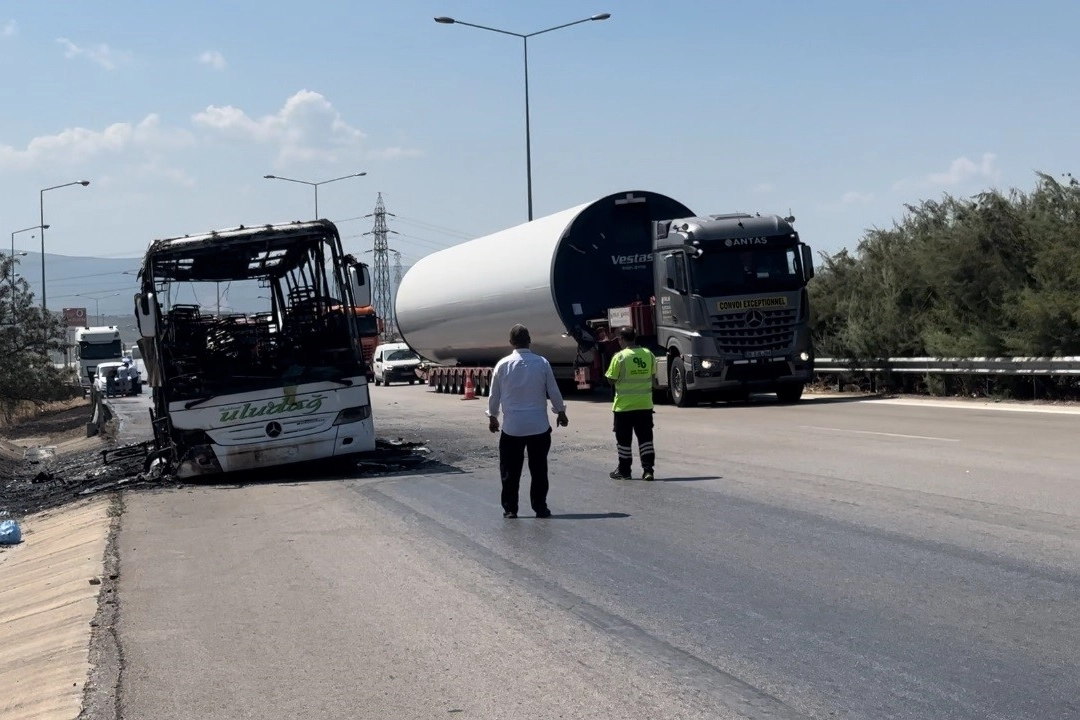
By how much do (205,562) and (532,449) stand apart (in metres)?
2.80

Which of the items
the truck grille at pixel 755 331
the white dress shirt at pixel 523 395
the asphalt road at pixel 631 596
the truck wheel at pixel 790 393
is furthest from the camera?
the truck wheel at pixel 790 393

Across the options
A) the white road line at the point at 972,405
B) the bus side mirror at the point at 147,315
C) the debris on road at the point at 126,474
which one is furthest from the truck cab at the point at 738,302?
the bus side mirror at the point at 147,315

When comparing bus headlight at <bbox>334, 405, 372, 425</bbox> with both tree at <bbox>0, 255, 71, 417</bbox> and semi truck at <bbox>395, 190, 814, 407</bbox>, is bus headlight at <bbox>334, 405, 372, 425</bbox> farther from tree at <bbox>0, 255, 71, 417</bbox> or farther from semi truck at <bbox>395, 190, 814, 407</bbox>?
tree at <bbox>0, 255, 71, 417</bbox>

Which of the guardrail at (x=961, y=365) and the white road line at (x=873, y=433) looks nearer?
the white road line at (x=873, y=433)

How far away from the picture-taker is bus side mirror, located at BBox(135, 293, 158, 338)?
1492 cm

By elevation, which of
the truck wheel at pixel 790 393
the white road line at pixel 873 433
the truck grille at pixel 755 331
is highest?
the truck grille at pixel 755 331

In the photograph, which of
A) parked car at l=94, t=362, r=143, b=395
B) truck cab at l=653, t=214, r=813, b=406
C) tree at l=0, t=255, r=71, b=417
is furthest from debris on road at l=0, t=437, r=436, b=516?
parked car at l=94, t=362, r=143, b=395

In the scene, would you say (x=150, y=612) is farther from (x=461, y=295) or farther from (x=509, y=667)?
(x=461, y=295)

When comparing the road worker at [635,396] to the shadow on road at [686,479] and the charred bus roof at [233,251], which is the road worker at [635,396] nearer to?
the shadow on road at [686,479]

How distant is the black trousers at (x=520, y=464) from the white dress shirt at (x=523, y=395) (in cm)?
7

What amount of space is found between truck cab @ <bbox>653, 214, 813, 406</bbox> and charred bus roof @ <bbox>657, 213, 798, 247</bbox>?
0.7 inches

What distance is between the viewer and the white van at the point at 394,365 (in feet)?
165

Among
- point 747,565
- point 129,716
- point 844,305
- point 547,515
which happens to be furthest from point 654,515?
point 844,305

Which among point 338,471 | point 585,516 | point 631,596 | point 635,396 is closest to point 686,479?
point 635,396
